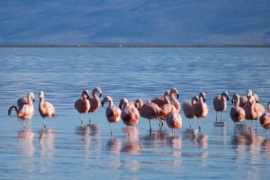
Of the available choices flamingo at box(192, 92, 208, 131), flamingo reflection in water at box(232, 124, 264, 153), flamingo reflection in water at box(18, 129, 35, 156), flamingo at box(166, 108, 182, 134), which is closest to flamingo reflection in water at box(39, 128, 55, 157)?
flamingo reflection in water at box(18, 129, 35, 156)

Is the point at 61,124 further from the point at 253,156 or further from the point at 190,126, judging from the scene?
the point at 253,156

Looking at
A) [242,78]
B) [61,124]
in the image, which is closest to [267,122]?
[61,124]

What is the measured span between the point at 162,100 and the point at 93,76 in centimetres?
2237

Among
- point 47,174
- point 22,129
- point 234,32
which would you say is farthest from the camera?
point 234,32

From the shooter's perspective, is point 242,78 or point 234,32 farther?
point 234,32

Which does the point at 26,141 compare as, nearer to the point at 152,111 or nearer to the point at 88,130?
the point at 88,130

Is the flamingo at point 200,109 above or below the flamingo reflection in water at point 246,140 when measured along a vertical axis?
above

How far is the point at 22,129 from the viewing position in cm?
2008

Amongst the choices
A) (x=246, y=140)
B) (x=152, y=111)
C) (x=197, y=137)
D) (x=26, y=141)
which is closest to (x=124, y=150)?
(x=26, y=141)

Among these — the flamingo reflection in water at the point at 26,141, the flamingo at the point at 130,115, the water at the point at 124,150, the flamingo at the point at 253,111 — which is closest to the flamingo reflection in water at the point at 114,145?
the water at the point at 124,150

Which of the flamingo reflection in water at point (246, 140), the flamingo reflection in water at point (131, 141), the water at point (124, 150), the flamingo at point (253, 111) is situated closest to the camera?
the water at point (124, 150)

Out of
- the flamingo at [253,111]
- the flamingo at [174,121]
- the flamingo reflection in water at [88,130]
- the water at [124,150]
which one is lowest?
the water at [124,150]

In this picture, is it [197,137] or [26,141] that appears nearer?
[26,141]

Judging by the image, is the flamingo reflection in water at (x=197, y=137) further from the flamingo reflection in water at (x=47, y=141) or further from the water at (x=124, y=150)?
the flamingo reflection in water at (x=47, y=141)
